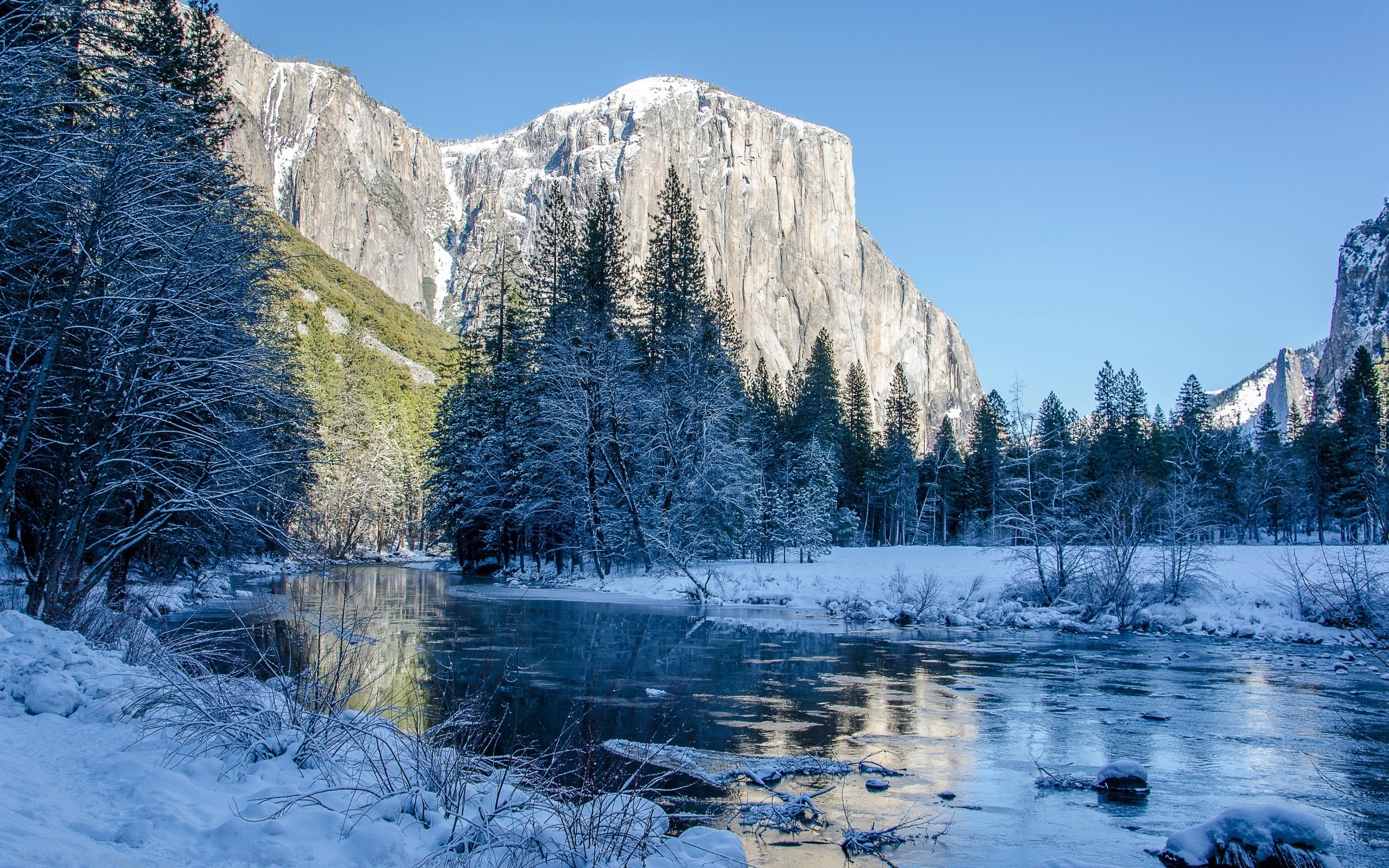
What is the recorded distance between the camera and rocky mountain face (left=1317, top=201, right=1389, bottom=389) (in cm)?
14450

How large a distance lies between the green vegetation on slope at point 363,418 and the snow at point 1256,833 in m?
41.2

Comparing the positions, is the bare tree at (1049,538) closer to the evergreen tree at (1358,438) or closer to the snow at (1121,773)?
the snow at (1121,773)

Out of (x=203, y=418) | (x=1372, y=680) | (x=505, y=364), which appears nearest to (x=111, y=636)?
(x=203, y=418)

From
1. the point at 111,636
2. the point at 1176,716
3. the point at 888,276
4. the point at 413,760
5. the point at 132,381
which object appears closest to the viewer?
the point at 413,760

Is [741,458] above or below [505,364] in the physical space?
below

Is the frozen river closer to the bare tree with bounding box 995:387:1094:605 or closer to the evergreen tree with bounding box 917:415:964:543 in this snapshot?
the bare tree with bounding box 995:387:1094:605

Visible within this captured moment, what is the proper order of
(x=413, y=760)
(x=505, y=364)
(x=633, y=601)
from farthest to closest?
(x=505, y=364), (x=633, y=601), (x=413, y=760)

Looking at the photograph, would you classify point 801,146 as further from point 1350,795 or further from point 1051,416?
point 1350,795

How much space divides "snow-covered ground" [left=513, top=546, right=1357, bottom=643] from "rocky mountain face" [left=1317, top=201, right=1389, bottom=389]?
14850 cm

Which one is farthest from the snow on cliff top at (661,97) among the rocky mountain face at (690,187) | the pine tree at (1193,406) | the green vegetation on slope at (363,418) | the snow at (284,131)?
the pine tree at (1193,406)

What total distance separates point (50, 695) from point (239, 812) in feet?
7.64

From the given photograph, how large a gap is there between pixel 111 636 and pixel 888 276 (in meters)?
195

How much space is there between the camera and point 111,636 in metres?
7.95

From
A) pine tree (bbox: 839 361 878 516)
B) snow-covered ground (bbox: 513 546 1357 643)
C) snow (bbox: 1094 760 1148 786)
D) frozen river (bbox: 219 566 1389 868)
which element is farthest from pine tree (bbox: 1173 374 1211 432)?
snow (bbox: 1094 760 1148 786)
